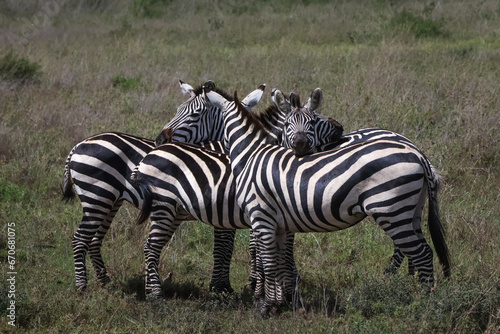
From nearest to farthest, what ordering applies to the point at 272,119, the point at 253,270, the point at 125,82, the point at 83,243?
the point at 83,243, the point at 272,119, the point at 253,270, the point at 125,82

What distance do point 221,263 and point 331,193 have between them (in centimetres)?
185

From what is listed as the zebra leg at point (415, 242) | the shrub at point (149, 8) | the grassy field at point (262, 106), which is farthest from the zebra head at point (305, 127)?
the shrub at point (149, 8)

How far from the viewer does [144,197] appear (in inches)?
228

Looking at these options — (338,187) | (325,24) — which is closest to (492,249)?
(338,187)

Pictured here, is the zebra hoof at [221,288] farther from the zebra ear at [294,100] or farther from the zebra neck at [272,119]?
the zebra ear at [294,100]

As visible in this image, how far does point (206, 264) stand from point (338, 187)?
8.59ft

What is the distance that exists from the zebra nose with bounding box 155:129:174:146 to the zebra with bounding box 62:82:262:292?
87mm

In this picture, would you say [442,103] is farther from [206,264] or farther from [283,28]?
[283,28]

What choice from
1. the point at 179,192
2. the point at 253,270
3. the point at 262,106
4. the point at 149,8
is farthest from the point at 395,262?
the point at 149,8

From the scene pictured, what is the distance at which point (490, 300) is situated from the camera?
15.3 feet

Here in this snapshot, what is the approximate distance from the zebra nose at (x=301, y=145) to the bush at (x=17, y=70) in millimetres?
9330

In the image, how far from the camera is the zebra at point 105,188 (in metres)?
6.05

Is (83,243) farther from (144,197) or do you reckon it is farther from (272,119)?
(272,119)

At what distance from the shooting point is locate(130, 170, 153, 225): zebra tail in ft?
19.0
